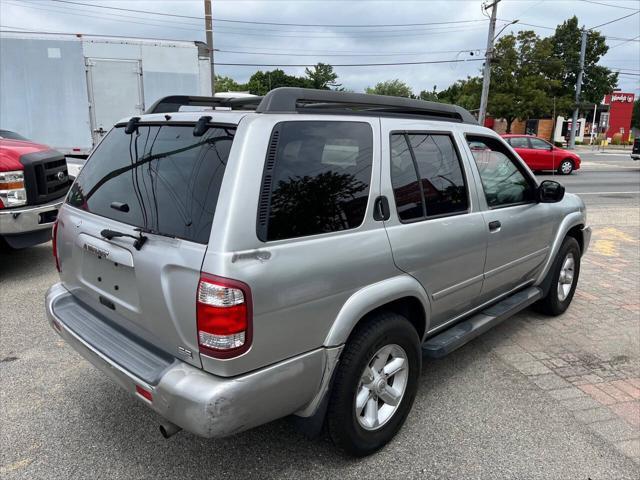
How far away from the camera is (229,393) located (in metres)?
1.98

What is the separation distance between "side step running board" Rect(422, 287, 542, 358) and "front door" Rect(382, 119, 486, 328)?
11 cm

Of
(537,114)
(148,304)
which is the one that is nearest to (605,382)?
(148,304)

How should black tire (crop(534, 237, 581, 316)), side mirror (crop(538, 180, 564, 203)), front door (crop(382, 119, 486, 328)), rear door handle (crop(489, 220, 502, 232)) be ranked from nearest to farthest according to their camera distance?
1. front door (crop(382, 119, 486, 328))
2. rear door handle (crop(489, 220, 502, 232))
3. side mirror (crop(538, 180, 564, 203))
4. black tire (crop(534, 237, 581, 316))

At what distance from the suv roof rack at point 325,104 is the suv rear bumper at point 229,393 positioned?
1176 millimetres

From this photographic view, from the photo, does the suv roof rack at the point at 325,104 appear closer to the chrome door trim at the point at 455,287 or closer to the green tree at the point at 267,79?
the chrome door trim at the point at 455,287

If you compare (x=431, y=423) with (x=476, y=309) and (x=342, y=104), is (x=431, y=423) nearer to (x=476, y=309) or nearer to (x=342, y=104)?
(x=476, y=309)

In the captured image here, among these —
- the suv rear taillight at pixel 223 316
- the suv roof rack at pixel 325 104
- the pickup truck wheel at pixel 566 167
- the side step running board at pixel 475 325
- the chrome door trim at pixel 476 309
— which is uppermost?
the suv roof rack at pixel 325 104

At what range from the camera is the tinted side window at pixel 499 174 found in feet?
11.4

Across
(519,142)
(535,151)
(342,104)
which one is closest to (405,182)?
(342,104)

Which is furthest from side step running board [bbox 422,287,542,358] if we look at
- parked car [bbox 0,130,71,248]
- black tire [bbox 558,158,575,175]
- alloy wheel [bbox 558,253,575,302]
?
black tire [bbox 558,158,575,175]

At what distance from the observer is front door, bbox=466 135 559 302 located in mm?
3449

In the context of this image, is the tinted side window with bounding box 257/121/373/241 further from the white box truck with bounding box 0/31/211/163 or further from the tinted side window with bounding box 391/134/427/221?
the white box truck with bounding box 0/31/211/163

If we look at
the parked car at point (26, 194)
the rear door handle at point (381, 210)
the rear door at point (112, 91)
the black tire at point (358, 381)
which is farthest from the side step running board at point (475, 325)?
the rear door at point (112, 91)

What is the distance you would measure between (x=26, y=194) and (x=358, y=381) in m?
4.50
